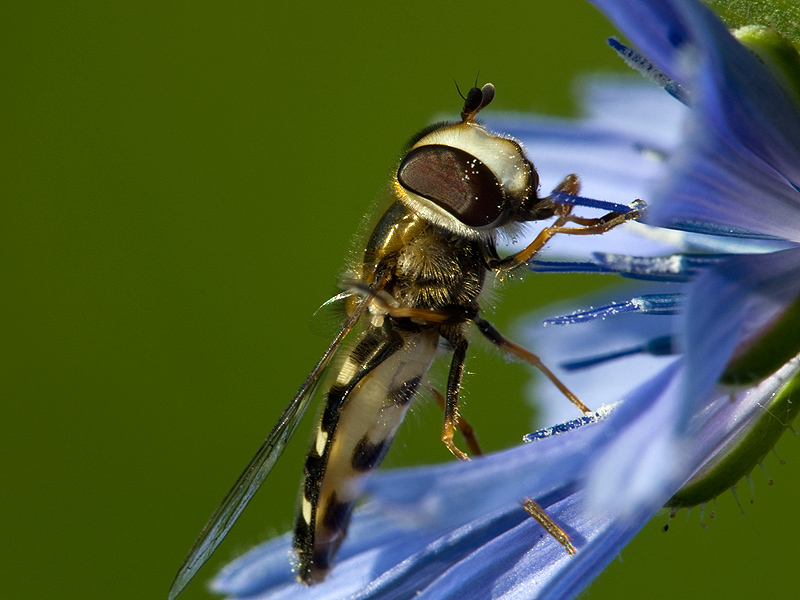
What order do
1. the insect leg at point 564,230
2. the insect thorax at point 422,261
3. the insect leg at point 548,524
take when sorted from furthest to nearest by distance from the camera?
the insect thorax at point 422,261 → the insect leg at point 564,230 → the insect leg at point 548,524

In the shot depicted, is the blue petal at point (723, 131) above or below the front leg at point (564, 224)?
above

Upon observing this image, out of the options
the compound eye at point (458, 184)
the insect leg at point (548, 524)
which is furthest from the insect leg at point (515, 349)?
the insect leg at point (548, 524)

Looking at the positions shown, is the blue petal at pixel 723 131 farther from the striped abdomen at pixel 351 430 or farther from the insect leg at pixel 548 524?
the striped abdomen at pixel 351 430

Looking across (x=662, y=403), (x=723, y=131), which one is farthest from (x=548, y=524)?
(x=723, y=131)

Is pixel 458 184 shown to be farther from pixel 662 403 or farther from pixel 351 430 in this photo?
pixel 662 403

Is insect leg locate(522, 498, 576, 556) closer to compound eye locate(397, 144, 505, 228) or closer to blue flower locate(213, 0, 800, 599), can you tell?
blue flower locate(213, 0, 800, 599)

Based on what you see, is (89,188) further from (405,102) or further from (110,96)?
(405,102)
